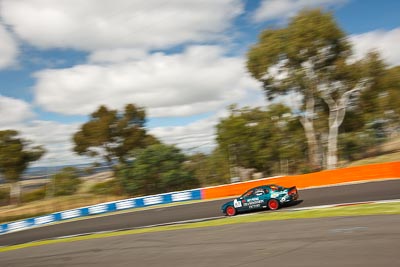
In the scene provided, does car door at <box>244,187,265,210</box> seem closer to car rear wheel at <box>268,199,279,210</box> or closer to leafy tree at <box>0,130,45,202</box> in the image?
car rear wheel at <box>268,199,279,210</box>

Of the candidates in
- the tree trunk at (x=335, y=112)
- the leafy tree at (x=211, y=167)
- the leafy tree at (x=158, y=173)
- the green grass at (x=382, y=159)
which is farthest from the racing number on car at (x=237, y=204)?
the tree trunk at (x=335, y=112)

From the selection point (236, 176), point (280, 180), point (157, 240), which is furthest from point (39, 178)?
point (157, 240)

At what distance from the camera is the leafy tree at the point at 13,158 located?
4859 cm

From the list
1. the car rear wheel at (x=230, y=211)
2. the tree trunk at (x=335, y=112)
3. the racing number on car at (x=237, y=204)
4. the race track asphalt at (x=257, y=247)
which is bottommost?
the race track asphalt at (x=257, y=247)

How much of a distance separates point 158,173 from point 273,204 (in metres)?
21.0

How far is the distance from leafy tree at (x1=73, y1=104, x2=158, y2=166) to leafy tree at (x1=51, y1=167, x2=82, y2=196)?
446 cm

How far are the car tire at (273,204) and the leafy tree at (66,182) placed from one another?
30193mm

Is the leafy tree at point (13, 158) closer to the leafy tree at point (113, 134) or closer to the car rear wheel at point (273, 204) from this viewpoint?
the leafy tree at point (113, 134)

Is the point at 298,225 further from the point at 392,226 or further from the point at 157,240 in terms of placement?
the point at 157,240

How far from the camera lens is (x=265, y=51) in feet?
125

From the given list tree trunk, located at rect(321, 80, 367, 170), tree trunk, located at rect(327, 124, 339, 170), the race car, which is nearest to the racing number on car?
the race car

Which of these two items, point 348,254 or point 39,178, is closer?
point 348,254

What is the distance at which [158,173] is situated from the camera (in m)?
36.2

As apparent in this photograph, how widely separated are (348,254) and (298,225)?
4213 mm
